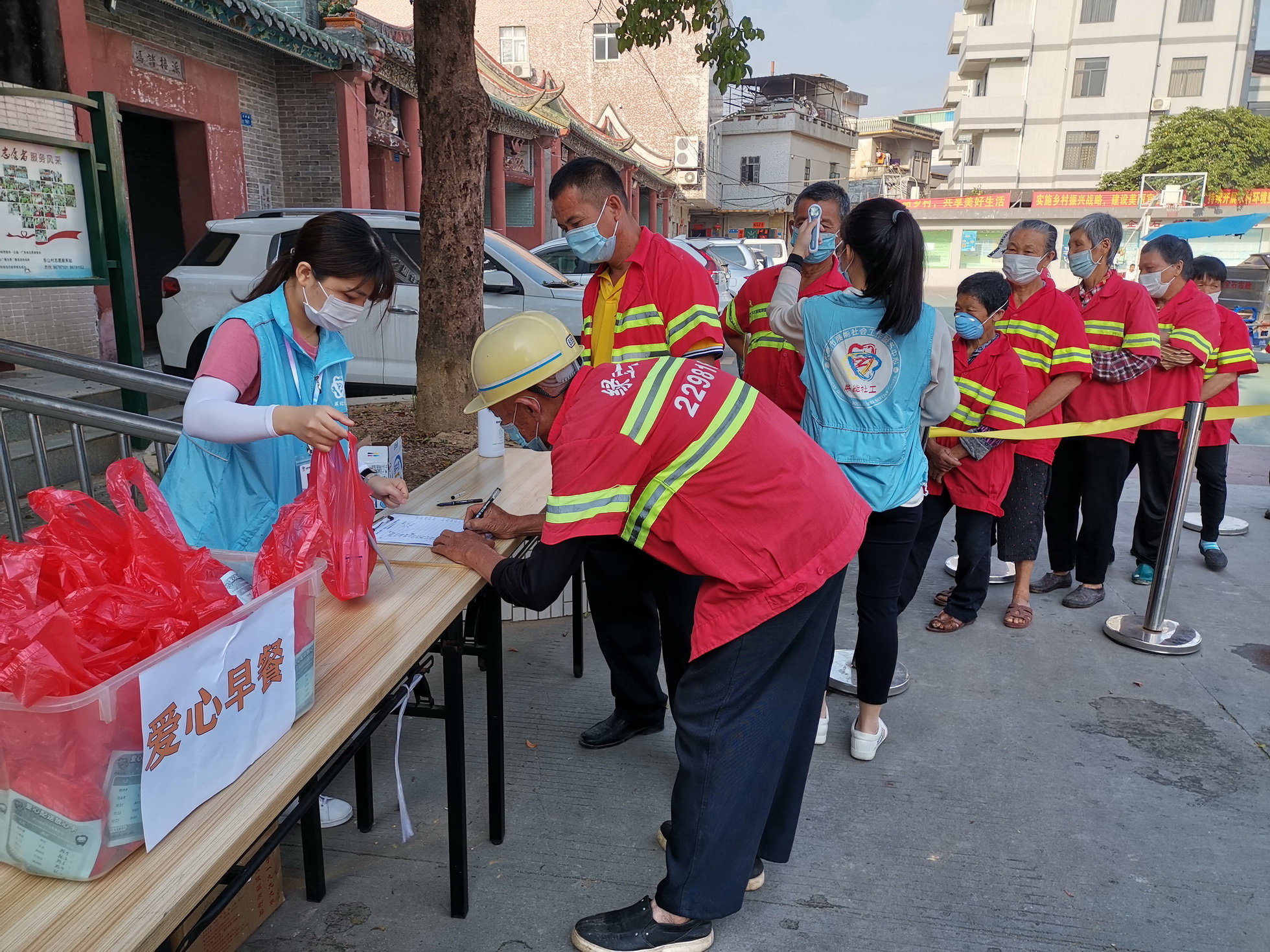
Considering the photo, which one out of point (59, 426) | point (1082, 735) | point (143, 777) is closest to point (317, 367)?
point (143, 777)

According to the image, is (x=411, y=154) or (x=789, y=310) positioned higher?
(x=411, y=154)

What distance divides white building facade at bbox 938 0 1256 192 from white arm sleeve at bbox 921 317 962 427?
1500 inches

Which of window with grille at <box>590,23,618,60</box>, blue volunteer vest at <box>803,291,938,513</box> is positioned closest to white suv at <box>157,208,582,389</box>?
blue volunteer vest at <box>803,291,938,513</box>

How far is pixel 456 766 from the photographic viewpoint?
2.08 meters

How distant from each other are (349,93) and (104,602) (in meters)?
10.3

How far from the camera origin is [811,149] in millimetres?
43688

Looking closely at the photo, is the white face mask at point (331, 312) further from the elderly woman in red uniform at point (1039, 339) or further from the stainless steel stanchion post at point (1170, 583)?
the stainless steel stanchion post at point (1170, 583)

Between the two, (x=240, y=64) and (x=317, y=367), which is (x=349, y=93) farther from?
(x=317, y=367)

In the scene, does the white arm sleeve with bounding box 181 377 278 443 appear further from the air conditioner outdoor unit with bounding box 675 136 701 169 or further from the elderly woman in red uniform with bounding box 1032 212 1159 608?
the air conditioner outdoor unit with bounding box 675 136 701 169

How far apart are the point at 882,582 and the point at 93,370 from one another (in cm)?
272

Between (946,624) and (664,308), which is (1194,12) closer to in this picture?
(946,624)

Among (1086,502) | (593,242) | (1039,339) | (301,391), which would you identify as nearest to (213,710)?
(301,391)

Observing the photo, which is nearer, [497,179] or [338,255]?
[338,255]

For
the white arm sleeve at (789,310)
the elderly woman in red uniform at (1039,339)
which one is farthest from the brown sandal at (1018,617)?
the white arm sleeve at (789,310)
